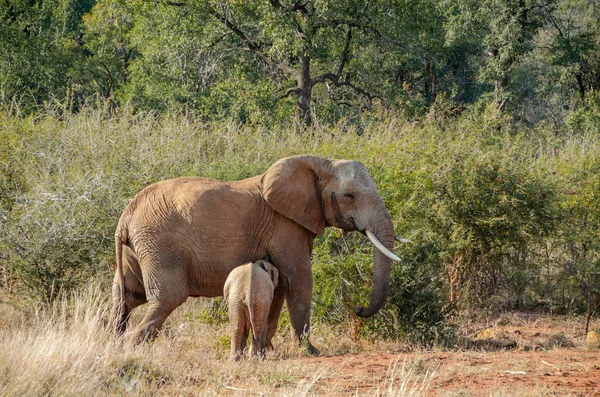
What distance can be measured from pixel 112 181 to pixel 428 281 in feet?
14.4

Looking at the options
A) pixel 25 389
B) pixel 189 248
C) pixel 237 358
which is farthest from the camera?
pixel 189 248

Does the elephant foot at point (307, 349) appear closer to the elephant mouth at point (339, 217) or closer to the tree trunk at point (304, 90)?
the elephant mouth at point (339, 217)

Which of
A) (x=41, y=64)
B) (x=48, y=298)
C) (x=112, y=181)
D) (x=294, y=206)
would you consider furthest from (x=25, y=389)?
(x=41, y=64)

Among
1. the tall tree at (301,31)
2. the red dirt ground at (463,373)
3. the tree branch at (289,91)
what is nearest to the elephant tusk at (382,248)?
the red dirt ground at (463,373)

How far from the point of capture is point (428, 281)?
37.3 feet

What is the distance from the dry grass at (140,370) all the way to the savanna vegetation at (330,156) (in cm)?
20

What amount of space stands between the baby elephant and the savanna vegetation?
1324 mm

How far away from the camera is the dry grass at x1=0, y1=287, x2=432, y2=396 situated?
7031 mm

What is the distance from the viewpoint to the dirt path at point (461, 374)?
7520 mm

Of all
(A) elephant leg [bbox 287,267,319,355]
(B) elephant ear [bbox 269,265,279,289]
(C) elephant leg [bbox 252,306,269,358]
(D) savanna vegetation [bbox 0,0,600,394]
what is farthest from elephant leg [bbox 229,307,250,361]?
(D) savanna vegetation [bbox 0,0,600,394]

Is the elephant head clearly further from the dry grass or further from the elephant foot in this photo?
the dry grass

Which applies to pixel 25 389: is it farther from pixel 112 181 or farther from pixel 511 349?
pixel 511 349

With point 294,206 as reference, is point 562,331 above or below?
below

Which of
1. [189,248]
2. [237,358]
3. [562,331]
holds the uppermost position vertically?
[189,248]
